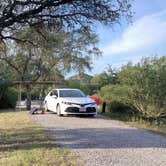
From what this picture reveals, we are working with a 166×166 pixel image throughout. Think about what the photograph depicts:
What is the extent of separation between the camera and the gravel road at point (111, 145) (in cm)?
928

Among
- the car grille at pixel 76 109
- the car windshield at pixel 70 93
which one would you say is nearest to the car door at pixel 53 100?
the car windshield at pixel 70 93

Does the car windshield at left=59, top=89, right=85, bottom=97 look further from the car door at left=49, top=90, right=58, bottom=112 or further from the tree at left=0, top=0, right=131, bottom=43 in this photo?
the tree at left=0, top=0, right=131, bottom=43

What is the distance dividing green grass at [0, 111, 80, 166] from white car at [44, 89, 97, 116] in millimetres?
6170

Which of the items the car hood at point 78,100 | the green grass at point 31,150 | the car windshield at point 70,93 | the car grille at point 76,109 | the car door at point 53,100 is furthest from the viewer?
the car door at point 53,100

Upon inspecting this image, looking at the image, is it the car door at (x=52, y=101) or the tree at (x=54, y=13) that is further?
the car door at (x=52, y=101)

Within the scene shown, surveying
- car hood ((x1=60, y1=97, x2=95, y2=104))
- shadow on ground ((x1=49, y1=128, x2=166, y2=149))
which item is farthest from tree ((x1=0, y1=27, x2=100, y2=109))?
shadow on ground ((x1=49, y1=128, x2=166, y2=149))

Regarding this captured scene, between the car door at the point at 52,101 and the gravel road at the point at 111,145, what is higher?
the car door at the point at 52,101

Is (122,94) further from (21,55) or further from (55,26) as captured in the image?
(21,55)

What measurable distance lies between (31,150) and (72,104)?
10.9 meters

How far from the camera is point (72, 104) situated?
21422 millimetres

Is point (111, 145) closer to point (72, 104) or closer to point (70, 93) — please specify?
point (72, 104)

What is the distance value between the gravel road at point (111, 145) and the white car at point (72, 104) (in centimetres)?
482

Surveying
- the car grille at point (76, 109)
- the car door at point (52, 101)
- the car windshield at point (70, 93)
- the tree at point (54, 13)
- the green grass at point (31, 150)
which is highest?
the tree at point (54, 13)

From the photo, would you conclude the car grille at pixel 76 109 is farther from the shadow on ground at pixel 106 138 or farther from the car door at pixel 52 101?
the shadow on ground at pixel 106 138
